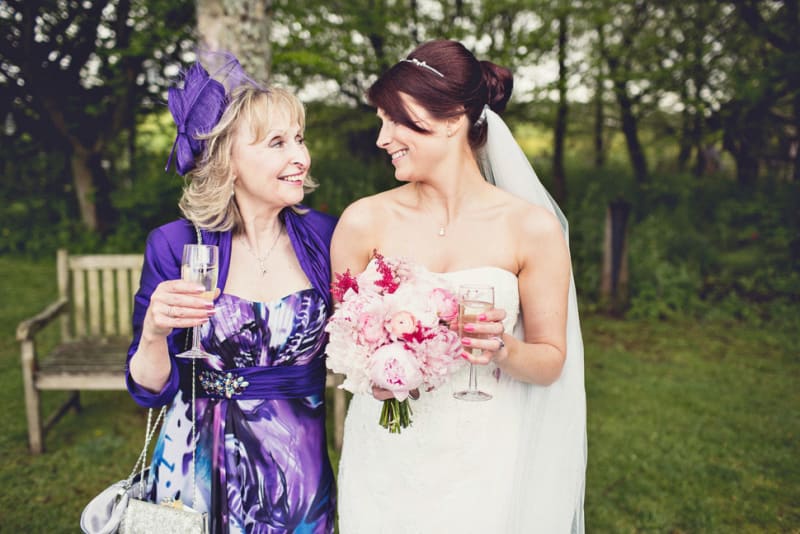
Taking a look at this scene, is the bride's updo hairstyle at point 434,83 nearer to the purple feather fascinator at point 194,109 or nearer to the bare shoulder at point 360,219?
the bare shoulder at point 360,219

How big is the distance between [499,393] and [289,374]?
0.82 meters

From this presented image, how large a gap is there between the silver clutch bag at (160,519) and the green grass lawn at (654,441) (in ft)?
8.11

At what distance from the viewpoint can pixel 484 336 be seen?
2.13 meters

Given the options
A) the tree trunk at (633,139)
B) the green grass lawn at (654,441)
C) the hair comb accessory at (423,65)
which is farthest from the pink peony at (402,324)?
the tree trunk at (633,139)

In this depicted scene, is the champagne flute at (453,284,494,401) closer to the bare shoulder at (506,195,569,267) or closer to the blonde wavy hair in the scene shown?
the bare shoulder at (506,195,569,267)

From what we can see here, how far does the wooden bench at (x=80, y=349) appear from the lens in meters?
5.02

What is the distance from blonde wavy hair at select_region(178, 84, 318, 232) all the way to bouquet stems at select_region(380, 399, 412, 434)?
91cm

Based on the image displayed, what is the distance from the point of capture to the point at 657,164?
51.3 ft

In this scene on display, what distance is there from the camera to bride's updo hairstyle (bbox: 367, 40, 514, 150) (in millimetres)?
2465

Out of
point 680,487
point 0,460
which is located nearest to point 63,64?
point 0,460

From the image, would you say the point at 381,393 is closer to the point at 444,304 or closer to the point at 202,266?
the point at 444,304

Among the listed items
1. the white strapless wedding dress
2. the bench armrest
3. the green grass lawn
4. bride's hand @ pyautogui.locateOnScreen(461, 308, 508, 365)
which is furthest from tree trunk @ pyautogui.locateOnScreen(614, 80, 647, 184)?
bride's hand @ pyautogui.locateOnScreen(461, 308, 508, 365)

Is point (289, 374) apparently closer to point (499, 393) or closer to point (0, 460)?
point (499, 393)

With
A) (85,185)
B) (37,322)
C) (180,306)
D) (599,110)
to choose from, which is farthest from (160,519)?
(599,110)
